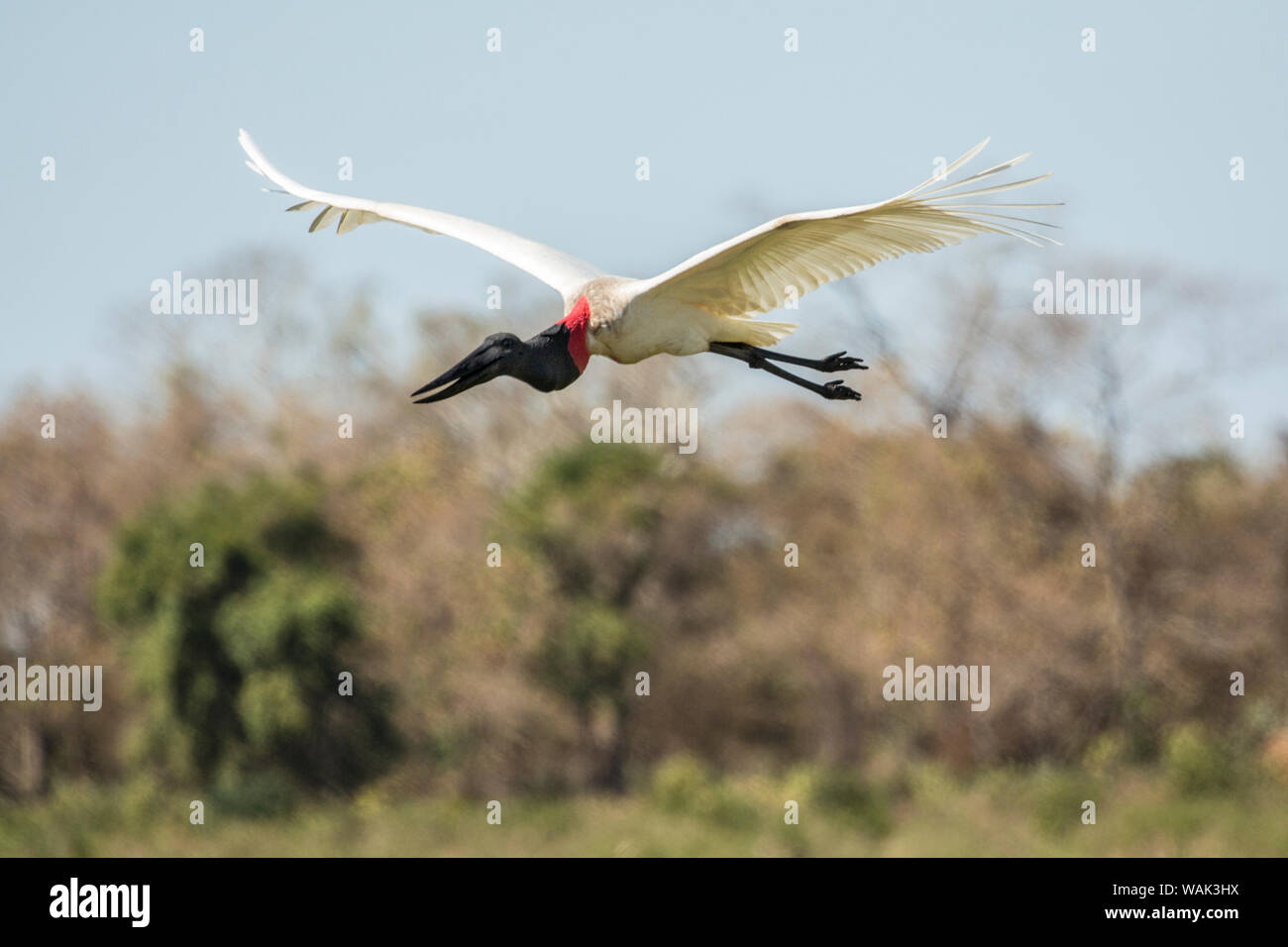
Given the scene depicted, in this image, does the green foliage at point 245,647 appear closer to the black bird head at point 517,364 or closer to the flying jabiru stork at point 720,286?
the flying jabiru stork at point 720,286

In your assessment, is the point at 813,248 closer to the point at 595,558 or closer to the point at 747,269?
the point at 747,269

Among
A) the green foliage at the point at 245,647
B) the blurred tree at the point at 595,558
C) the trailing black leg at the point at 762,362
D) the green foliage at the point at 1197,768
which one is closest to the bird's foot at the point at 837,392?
the trailing black leg at the point at 762,362

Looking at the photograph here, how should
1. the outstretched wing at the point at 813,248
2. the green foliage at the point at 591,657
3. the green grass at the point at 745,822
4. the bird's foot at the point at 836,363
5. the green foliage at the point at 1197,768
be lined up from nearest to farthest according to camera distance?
1. the outstretched wing at the point at 813,248
2. the bird's foot at the point at 836,363
3. the green grass at the point at 745,822
4. the green foliage at the point at 1197,768
5. the green foliage at the point at 591,657

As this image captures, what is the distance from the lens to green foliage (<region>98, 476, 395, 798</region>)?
34094mm

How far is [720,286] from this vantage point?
8.27 m

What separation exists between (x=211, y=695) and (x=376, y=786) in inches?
149

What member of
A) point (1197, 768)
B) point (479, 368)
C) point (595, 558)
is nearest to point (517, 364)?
point (479, 368)

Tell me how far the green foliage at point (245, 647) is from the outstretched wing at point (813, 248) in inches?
1053

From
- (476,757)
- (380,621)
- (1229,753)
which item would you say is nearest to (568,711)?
(476,757)

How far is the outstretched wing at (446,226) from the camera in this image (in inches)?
336

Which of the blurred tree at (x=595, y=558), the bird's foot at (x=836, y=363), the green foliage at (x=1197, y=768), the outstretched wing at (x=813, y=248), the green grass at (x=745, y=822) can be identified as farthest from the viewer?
the blurred tree at (x=595, y=558)

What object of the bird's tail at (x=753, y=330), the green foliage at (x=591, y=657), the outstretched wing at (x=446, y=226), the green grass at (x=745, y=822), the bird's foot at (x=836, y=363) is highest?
the outstretched wing at (x=446, y=226)

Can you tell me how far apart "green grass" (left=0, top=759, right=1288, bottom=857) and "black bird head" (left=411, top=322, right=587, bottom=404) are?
2208 cm
